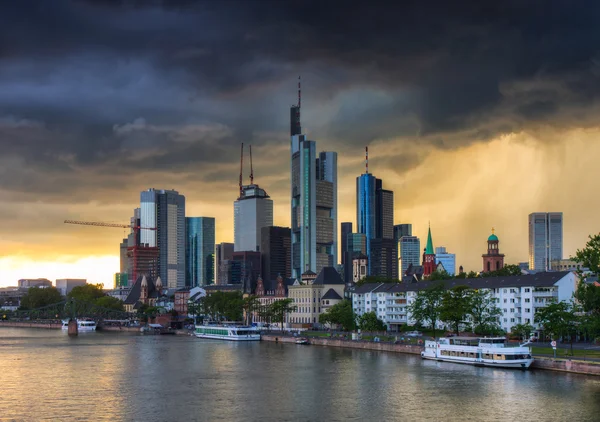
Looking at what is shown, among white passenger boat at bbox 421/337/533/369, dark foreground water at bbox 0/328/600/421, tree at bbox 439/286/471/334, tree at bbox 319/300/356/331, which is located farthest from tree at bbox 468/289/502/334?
tree at bbox 319/300/356/331

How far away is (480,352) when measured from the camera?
120 m

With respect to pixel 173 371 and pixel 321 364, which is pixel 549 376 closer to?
pixel 321 364

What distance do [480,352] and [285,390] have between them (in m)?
37.6

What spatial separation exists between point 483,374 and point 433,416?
109 feet

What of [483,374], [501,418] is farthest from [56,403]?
[483,374]

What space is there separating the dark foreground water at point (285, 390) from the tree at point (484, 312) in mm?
19484

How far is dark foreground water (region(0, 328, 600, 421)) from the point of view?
7946 cm

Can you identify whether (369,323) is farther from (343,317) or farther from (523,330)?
(523,330)

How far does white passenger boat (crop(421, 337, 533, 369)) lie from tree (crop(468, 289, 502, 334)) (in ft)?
60.4

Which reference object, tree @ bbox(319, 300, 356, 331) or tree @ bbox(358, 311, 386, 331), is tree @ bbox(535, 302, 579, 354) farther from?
tree @ bbox(319, 300, 356, 331)

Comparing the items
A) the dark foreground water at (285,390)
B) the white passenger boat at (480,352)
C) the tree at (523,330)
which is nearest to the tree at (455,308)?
the tree at (523,330)

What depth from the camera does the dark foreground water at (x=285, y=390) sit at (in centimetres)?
7946

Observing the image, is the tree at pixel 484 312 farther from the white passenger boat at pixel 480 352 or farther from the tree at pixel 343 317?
the tree at pixel 343 317

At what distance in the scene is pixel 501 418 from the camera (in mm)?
76438
